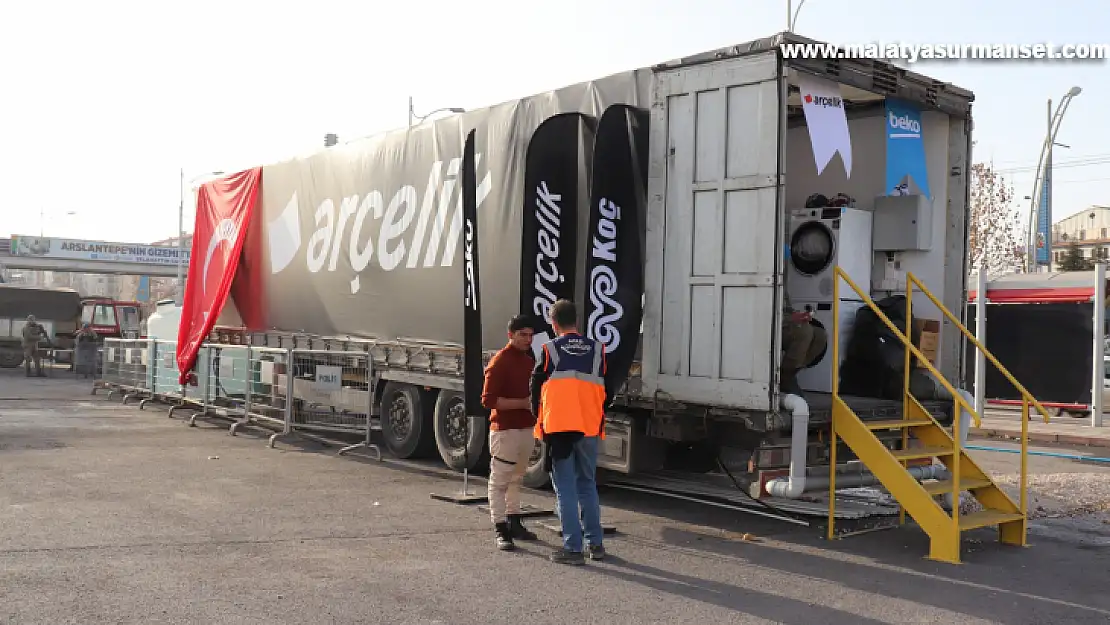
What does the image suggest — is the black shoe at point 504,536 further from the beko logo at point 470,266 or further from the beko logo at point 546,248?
the beko logo at point 470,266

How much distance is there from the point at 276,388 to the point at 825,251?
299 inches

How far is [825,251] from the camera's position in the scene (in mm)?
8969

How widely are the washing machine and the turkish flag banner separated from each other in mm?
8479

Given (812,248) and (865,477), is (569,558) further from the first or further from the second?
(812,248)

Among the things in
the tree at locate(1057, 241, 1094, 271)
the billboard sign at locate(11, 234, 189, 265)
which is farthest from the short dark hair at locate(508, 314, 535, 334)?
the billboard sign at locate(11, 234, 189, 265)

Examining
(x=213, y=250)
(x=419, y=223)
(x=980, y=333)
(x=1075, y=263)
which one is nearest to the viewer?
(x=419, y=223)

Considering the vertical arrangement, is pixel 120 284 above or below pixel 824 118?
above

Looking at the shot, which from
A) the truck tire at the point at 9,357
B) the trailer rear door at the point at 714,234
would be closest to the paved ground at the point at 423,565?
the trailer rear door at the point at 714,234

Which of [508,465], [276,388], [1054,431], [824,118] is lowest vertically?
[1054,431]

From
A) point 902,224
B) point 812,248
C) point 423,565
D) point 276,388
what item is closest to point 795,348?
point 812,248

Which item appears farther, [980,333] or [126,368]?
[126,368]

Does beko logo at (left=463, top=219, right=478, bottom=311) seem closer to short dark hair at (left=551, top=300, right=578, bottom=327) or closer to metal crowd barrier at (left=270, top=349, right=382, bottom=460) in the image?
short dark hair at (left=551, top=300, right=578, bottom=327)

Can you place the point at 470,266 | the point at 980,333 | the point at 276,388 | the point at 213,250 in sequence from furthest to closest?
the point at 980,333 → the point at 213,250 → the point at 276,388 → the point at 470,266

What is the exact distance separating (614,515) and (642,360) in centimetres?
140
